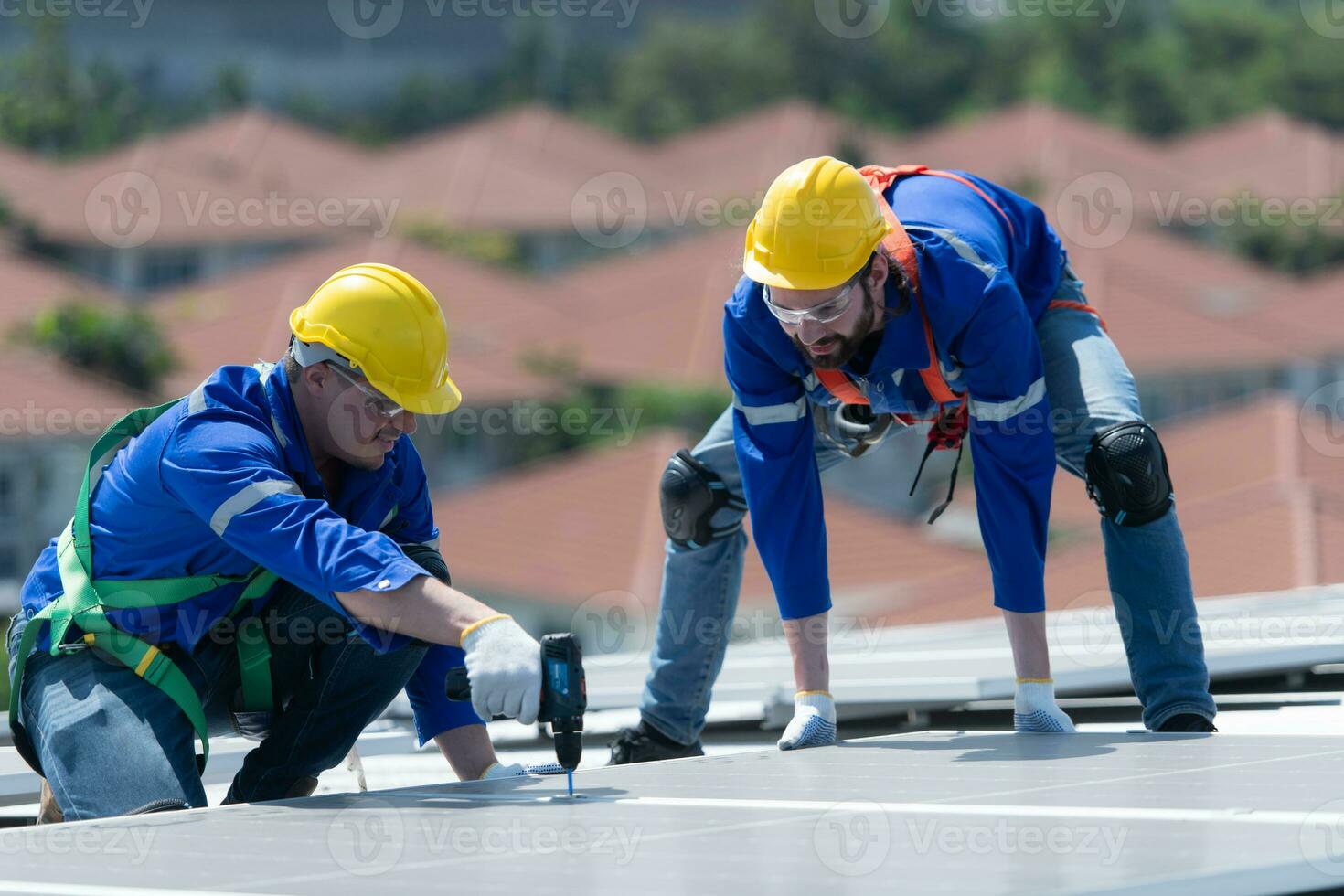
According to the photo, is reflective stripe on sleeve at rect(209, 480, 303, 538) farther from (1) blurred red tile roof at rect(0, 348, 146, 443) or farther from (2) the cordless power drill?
(1) blurred red tile roof at rect(0, 348, 146, 443)

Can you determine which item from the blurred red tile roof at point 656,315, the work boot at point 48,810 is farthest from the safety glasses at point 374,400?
the blurred red tile roof at point 656,315

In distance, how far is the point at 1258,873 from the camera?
2838 mm

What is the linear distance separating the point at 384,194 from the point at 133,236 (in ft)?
36.1

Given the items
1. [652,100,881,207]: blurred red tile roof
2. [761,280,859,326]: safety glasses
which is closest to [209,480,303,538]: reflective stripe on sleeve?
[761,280,859,326]: safety glasses

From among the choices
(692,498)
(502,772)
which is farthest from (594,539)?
(502,772)

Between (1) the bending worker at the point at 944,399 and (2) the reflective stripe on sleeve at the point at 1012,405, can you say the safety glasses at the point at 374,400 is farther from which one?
(2) the reflective stripe on sleeve at the point at 1012,405

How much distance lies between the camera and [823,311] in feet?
15.5

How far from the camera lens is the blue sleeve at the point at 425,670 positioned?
4898 mm

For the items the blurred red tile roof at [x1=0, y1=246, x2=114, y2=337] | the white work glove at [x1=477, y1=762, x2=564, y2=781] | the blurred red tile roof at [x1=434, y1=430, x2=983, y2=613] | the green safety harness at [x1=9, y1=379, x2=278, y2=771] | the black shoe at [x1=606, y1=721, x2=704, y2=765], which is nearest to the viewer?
the green safety harness at [x1=9, y1=379, x2=278, y2=771]

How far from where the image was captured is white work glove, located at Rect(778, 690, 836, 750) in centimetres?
508

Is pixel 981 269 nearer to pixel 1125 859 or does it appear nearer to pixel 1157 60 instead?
pixel 1125 859

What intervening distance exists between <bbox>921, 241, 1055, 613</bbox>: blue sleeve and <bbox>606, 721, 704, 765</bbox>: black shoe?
4.71 ft

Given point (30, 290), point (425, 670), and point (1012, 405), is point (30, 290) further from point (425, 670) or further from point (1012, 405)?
point (1012, 405)

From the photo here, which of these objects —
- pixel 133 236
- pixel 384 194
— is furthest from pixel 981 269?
pixel 384 194
